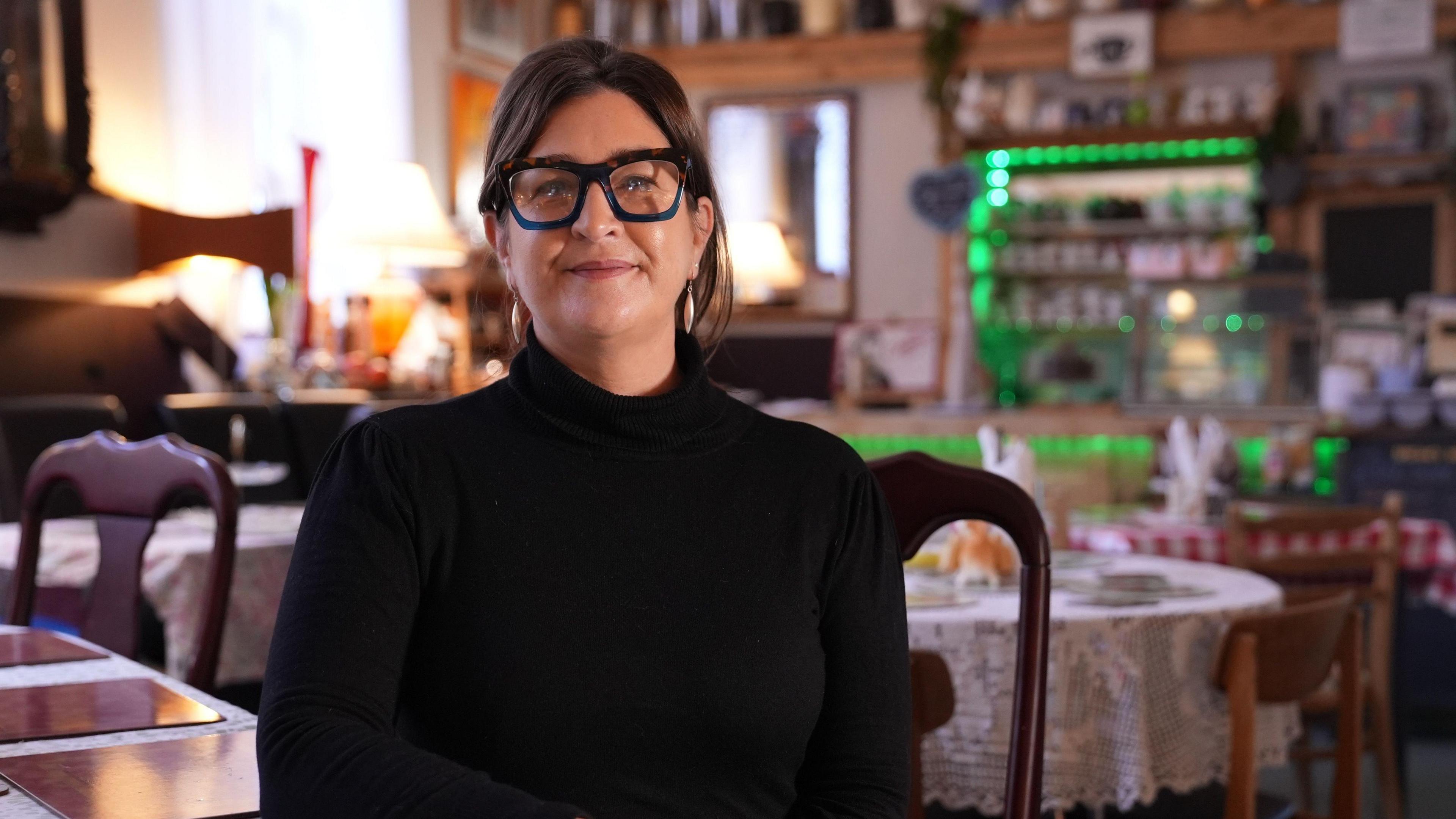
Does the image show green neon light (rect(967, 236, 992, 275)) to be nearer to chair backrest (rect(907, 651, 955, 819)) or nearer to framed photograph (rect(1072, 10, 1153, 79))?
framed photograph (rect(1072, 10, 1153, 79))

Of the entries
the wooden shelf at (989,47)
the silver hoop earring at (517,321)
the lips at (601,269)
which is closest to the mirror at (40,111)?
the wooden shelf at (989,47)

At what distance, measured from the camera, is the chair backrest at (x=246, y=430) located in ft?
16.4

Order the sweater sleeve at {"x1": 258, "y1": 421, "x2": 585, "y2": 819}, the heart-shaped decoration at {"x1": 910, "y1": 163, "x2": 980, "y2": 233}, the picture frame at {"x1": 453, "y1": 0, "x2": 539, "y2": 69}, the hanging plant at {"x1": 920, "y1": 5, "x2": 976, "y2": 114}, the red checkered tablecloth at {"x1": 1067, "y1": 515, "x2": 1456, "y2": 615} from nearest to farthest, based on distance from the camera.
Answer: the sweater sleeve at {"x1": 258, "y1": 421, "x2": 585, "y2": 819} < the red checkered tablecloth at {"x1": 1067, "y1": 515, "x2": 1456, "y2": 615} < the picture frame at {"x1": 453, "y1": 0, "x2": 539, "y2": 69} < the heart-shaped decoration at {"x1": 910, "y1": 163, "x2": 980, "y2": 233} < the hanging plant at {"x1": 920, "y1": 5, "x2": 976, "y2": 114}

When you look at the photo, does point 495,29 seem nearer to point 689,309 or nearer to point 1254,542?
point 1254,542

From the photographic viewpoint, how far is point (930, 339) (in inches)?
280

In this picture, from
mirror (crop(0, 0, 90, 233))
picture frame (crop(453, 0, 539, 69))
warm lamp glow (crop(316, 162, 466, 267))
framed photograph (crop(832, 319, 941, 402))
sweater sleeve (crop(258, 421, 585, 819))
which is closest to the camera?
sweater sleeve (crop(258, 421, 585, 819))

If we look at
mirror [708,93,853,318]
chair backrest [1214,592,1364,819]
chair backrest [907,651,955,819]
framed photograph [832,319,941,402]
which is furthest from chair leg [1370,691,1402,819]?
mirror [708,93,853,318]

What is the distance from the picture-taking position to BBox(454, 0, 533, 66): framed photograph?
8.13m

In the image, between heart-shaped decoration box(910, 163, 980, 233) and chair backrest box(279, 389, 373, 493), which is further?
heart-shaped decoration box(910, 163, 980, 233)

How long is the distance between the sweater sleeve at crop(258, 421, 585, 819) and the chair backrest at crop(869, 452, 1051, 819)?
1.75ft

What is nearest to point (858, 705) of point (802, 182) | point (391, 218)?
point (391, 218)

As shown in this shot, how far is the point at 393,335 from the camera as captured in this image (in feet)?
22.4

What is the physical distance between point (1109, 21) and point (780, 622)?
7.83m

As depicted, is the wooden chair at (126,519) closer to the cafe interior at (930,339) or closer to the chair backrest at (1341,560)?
the cafe interior at (930,339)
